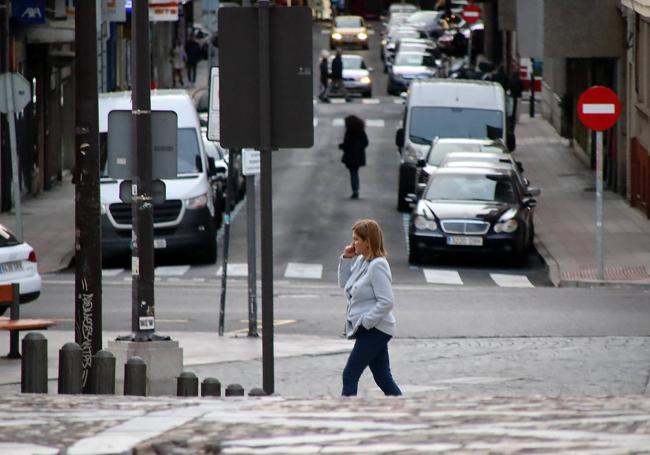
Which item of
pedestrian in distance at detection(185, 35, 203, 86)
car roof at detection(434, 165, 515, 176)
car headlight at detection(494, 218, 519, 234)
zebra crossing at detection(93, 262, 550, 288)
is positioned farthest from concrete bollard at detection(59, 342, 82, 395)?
pedestrian in distance at detection(185, 35, 203, 86)

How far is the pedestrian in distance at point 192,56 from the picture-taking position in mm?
66062

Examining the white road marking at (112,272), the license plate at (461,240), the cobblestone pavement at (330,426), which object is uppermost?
the cobblestone pavement at (330,426)

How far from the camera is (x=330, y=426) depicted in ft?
30.5

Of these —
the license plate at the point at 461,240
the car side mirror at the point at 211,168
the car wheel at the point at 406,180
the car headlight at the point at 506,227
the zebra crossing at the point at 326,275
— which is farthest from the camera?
the car wheel at the point at 406,180

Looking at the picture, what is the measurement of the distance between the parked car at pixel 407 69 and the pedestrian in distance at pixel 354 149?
82.8ft

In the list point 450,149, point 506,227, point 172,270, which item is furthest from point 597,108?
point 450,149

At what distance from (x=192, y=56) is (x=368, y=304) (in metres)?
54.1

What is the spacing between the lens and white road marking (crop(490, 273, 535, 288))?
2559cm

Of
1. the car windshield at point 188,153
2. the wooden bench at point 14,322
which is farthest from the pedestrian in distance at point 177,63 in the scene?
the wooden bench at point 14,322

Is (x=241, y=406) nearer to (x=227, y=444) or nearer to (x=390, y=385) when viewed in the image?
(x=227, y=444)

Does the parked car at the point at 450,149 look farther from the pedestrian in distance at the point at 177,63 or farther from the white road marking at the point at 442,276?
the pedestrian in distance at the point at 177,63

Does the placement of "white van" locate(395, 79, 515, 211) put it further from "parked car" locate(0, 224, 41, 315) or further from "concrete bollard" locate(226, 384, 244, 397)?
"concrete bollard" locate(226, 384, 244, 397)

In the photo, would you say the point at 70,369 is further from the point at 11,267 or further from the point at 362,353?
the point at 11,267

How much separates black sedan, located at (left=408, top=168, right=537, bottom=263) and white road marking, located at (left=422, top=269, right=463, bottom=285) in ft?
1.22
